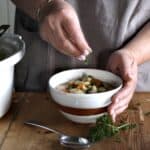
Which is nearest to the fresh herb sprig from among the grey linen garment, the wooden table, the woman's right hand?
the wooden table

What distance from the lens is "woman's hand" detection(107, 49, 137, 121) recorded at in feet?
2.99

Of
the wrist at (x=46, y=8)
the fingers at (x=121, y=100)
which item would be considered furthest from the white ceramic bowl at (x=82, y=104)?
the wrist at (x=46, y=8)

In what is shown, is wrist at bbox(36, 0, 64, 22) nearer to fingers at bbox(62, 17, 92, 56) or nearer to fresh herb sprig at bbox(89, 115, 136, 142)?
fingers at bbox(62, 17, 92, 56)

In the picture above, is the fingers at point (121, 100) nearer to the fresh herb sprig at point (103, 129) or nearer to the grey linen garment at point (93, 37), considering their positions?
the fresh herb sprig at point (103, 129)

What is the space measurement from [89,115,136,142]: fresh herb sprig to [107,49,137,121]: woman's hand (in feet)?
0.08

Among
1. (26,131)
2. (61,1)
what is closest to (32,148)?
(26,131)

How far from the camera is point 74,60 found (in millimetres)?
1076

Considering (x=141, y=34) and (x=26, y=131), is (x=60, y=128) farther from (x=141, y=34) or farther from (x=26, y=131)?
(x=141, y=34)

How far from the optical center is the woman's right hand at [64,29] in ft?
2.90

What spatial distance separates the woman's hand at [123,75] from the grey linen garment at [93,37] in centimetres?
5

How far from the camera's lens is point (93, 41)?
1.06m

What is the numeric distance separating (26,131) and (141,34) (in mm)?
351

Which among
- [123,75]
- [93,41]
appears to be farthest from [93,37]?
[123,75]

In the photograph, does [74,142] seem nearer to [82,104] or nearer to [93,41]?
[82,104]
